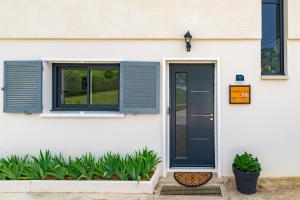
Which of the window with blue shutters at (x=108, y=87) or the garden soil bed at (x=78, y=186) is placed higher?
the window with blue shutters at (x=108, y=87)

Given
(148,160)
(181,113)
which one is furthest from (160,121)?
(148,160)

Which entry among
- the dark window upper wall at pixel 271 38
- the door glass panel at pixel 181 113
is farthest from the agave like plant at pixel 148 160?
the dark window upper wall at pixel 271 38

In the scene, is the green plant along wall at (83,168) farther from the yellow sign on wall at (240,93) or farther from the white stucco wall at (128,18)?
the white stucco wall at (128,18)

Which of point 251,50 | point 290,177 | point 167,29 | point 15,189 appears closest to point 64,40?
point 167,29

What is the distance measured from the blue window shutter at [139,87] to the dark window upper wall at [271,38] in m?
2.40

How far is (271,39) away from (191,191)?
369 centimetres

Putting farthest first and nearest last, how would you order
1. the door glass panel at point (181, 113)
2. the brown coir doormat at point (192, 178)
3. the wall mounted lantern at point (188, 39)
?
Answer: the door glass panel at point (181, 113) < the wall mounted lantern at point (188, 39) < the brown coir doormat at point (192, 178)

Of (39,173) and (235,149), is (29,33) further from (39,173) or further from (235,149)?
(235,149)

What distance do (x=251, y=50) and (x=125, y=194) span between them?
3.87 metres

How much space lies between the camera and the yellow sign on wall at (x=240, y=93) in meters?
5.21

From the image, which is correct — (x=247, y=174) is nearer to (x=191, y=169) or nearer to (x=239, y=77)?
(x=191, y=169)

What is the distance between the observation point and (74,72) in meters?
5.67

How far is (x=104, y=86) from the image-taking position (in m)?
5.61

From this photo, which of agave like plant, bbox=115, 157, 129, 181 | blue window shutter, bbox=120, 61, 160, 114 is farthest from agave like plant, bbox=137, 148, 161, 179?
blue window shutter, bbox=120, 61, 160, 114
